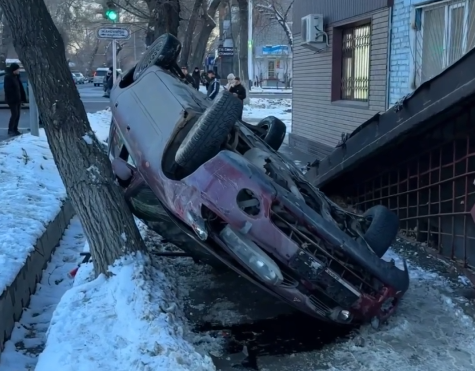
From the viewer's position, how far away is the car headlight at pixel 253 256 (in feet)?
12.8

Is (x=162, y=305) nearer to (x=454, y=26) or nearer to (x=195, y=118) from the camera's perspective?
(x=195, y=118)

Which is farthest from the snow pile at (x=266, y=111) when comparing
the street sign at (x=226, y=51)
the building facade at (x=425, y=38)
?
the building facade at (x=425, y=38)

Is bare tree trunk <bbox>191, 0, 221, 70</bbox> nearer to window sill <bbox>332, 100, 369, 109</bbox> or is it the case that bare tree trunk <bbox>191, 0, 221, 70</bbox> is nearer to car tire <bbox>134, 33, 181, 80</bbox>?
window sill <bbox>332, 100, 369, 109</bbox>

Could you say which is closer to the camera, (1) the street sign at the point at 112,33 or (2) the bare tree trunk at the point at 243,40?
(1) the street sign at the point at 112,33

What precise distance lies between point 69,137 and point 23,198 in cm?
287

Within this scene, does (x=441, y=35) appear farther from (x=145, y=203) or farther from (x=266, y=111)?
(x=266, y=111)

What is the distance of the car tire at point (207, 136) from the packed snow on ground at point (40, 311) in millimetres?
1781

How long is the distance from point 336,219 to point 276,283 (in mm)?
1055

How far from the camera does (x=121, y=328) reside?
3953 millimetres

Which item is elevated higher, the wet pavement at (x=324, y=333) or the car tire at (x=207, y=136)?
the car tire at (x=207, y=136)

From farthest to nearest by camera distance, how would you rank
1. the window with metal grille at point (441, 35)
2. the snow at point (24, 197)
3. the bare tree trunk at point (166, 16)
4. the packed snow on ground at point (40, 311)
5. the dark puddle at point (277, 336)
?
the bare tree trunk at point (166, 16) → the window with metal grille at point (441, 35) → the snow at point (24, 197) → the packed snow on ground at point (40, 311) → the dark puddle at point (277, 336)

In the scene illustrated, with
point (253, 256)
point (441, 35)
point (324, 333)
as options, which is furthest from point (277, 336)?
point (441, 35)

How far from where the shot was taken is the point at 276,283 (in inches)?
154

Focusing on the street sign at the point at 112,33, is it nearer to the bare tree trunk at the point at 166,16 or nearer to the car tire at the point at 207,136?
the bare tree trunk at the point at 166,16
